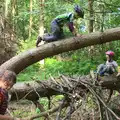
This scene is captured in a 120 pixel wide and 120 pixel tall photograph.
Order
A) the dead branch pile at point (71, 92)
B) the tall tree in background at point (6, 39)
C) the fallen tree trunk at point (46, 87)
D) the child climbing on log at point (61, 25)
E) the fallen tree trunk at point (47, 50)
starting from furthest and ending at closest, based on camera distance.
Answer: the tall tree in background at point (6, 39) → the child climbing on log at point (61, 25) → the fallen tree trunk at point (47, 50) → the fallen tree trunk at point (46, 87) → the dead branch pile at point (71, 92)

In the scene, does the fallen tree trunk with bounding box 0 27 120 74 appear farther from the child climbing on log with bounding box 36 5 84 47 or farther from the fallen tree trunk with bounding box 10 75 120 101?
the fallen tree trunk with bounding box 10 75 120 101

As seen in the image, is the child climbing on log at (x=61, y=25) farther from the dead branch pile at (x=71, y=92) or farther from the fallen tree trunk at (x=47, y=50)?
the dead branch pile at (x=71, y=92)

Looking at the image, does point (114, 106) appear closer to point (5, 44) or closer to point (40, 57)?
point (40, 57)

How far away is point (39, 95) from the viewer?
18.9 feet

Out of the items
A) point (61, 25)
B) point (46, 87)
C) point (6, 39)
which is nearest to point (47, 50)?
point (46, 87)

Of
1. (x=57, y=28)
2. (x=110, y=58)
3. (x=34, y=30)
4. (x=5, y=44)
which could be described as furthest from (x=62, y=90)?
(x=34, y=30)

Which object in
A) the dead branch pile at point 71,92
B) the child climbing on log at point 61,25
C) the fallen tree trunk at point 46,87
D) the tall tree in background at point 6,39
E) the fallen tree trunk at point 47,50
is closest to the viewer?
the dead branch pile at point 71,92

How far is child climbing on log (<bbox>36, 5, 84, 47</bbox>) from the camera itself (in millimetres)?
6074

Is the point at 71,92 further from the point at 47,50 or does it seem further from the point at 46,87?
the point at 47,50

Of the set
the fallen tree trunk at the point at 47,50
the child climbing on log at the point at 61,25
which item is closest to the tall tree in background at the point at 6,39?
the child climbing on log at the point at 61,25

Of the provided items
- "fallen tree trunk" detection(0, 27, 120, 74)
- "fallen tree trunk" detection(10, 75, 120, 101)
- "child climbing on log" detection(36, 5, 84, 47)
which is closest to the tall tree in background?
"child climbing on log" detection(36, 5, 84, 47)

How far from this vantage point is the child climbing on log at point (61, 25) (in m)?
6.07

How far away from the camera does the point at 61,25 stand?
6578 mm

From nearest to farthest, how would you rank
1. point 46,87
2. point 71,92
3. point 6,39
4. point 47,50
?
point 71,92
point 46,87
point 47,50
point 6,39
